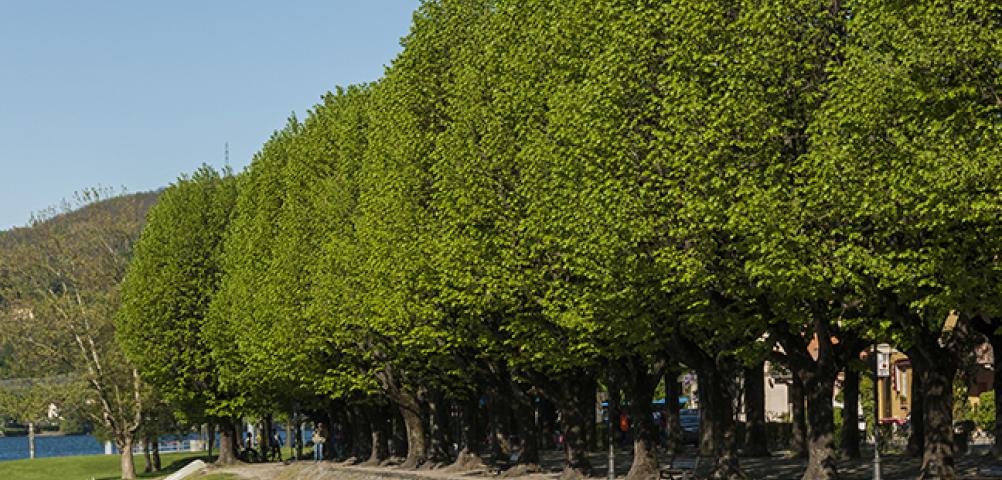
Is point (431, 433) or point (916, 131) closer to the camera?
point (916, 131)

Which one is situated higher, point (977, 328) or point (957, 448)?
point (977, 328)

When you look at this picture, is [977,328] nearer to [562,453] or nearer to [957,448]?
[957,448]

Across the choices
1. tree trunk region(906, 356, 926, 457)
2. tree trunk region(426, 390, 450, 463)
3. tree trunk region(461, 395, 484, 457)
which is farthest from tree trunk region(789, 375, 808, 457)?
tree trunk region(426, 390, 450, 463)

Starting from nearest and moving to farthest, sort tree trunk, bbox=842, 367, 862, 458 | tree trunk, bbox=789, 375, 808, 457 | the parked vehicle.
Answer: tree trunk, bbox=842, 367, 862, 458
tree trunk, bbox=789, 375, 808, 457
the parked vehicle

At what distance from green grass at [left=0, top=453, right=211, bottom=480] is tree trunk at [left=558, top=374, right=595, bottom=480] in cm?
5321

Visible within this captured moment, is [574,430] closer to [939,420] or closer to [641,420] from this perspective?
[641,420]

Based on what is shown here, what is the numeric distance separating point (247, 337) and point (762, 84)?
136ft

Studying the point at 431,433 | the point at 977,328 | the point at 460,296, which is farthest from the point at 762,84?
the point at 431,433

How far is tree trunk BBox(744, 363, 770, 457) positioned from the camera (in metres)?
51.2

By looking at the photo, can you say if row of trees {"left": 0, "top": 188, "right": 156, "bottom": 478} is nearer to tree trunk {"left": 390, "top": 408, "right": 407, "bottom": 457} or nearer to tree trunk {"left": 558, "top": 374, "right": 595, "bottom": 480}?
tree trunk {"left": 390, "top": 408, "right": 407, "bottom": 457}

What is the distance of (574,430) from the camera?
151 ft

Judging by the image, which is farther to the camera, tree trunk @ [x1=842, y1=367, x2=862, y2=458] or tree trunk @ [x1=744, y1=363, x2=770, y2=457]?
tree trunk @ [x1=744, y1=363, x2=770, y2=457]

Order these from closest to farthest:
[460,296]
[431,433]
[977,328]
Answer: [977,328] → [460,296] → [431,433]

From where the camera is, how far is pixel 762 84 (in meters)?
32.6
